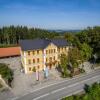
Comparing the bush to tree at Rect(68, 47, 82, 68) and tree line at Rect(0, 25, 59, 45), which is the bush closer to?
tree at Rect(68, 47, 82, 68)

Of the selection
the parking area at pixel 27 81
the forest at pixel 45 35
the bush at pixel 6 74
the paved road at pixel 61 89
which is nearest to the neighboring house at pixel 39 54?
the parking area at pixel 27 81

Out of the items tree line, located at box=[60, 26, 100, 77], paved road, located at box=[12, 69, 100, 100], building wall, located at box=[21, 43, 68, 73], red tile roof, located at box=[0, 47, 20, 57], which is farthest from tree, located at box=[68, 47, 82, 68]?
red tile roof, located at box=[0, 47, 20, 57]

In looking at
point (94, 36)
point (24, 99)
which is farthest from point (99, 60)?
point (24, 99)

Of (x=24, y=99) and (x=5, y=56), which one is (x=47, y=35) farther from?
(x=24, y=99)

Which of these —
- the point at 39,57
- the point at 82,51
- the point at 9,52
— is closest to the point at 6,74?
the point at 39,57

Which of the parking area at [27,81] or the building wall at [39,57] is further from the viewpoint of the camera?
the building wall at [39,57]

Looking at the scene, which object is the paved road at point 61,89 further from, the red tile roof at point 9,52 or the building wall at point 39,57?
the red tile roof at point 9,52
